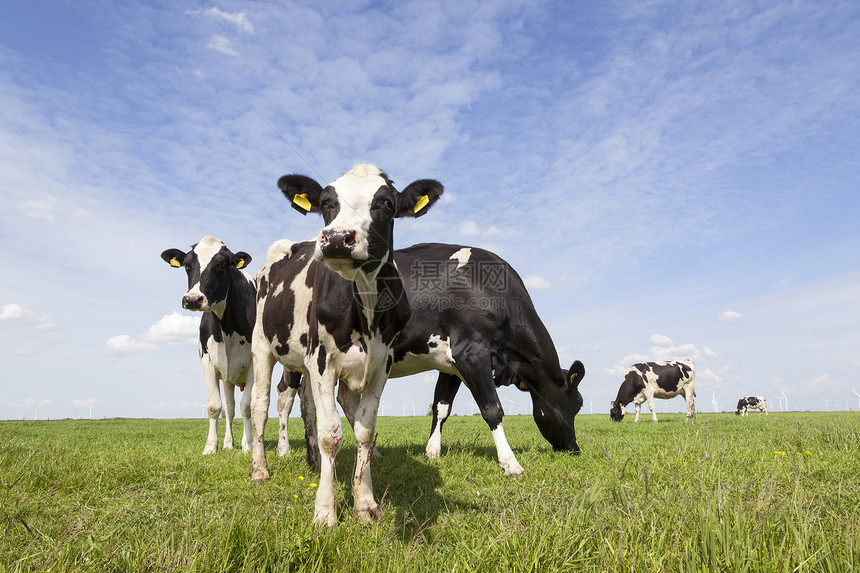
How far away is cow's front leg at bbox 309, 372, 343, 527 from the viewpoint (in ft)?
15.1

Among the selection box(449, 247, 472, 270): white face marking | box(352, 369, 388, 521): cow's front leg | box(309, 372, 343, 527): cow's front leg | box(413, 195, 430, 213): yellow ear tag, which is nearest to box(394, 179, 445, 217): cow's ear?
box(413, 195, 430, 213): yellow ear tag

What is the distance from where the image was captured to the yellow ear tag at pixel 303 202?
17.9ft

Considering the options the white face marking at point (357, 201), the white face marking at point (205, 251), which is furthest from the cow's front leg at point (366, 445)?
the white face marking at point (205, 251)

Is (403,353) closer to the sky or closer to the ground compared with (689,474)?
closer to the sky

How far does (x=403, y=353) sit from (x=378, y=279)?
3200 millimetres

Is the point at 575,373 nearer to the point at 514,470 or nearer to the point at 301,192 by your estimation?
the point at 514,470

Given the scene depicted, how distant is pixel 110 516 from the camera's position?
455 centimetres

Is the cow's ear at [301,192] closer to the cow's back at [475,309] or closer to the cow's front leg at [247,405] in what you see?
the cow's back at [475,309]

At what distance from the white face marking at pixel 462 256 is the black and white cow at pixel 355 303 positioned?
10.8ft

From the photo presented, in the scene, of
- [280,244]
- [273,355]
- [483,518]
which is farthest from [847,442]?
[280,244]

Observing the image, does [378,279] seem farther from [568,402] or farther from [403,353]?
[568,402]

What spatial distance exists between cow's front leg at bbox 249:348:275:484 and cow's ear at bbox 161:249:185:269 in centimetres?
385

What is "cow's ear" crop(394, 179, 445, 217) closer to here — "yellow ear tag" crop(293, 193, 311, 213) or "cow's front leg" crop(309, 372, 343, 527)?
"yellow ear tag" crop(293, 193, 311, 213)

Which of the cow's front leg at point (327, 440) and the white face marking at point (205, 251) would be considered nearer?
the cow's front leg at point (327, 440)
